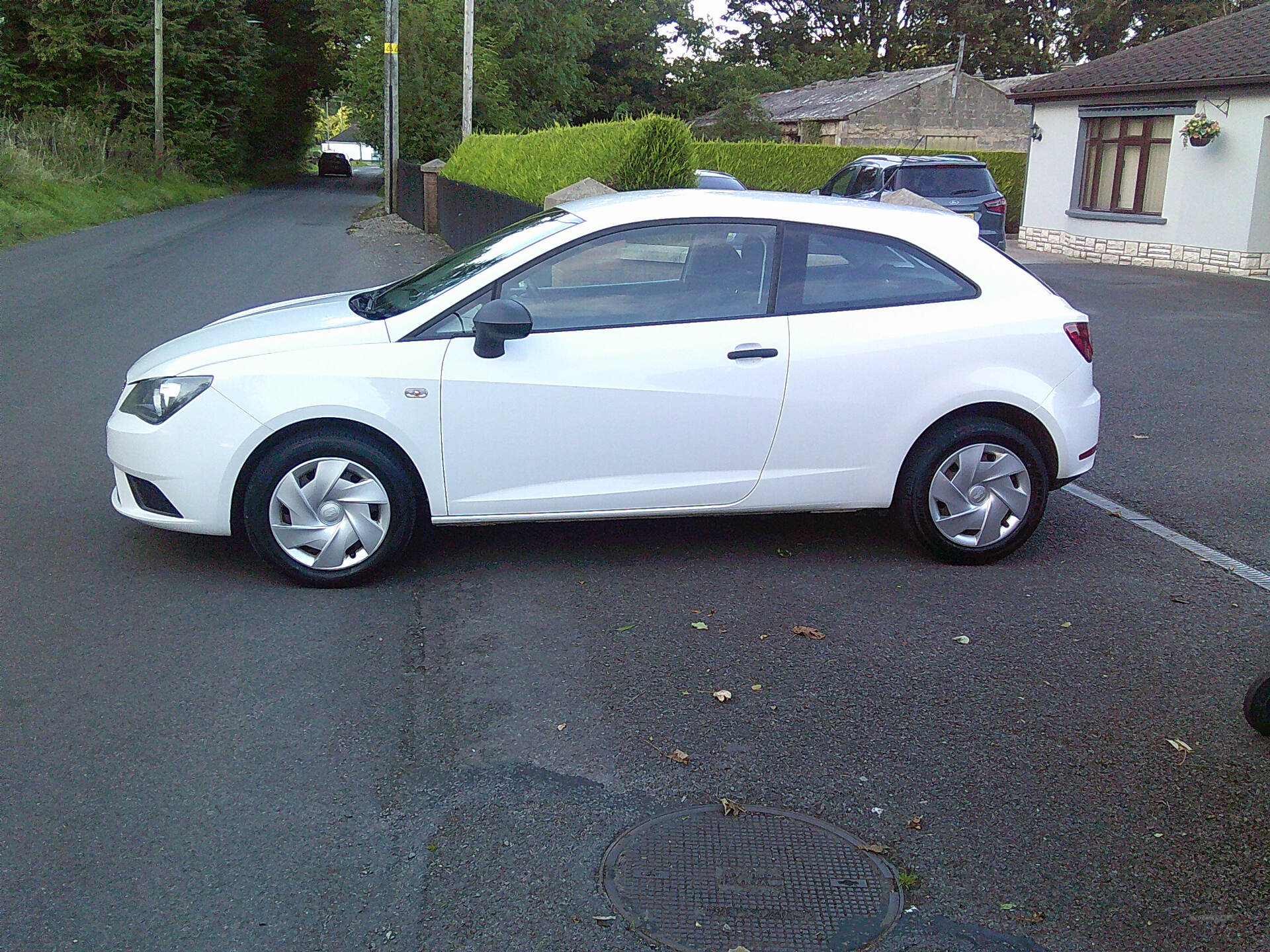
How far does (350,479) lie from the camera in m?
5.35

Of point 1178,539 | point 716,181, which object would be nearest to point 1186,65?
point 716,181

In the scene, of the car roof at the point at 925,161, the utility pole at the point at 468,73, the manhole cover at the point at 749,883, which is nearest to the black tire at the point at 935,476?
the manhole cover at the point at 749,883

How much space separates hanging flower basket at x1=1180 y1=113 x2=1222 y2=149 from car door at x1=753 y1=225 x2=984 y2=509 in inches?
736

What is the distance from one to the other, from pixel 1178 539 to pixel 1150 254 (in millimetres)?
19232

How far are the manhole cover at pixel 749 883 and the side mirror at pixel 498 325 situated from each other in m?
2.32

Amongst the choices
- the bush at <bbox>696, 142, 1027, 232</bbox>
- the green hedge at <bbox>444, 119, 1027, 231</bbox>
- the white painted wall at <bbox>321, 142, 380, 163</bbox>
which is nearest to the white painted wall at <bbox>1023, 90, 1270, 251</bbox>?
the green hedge at <bbox>444, 119, 1027, 231</bbox>

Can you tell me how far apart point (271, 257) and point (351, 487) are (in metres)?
17.0

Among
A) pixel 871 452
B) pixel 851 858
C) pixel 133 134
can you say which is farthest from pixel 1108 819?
pixel 133 134

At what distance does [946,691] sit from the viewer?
179 inches

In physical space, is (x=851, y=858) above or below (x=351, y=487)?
below

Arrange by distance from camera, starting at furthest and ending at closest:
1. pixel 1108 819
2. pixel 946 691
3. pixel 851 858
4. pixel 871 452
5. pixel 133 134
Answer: pixel 133 134 → pixel 871 452 → pixel 946 691 → pixel 1108 819 → pixel 851 858

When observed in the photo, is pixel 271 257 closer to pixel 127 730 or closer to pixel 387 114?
→ pixel 387 114

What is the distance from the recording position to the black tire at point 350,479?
5.30m

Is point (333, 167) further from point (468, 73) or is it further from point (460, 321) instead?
point (460, 321)
